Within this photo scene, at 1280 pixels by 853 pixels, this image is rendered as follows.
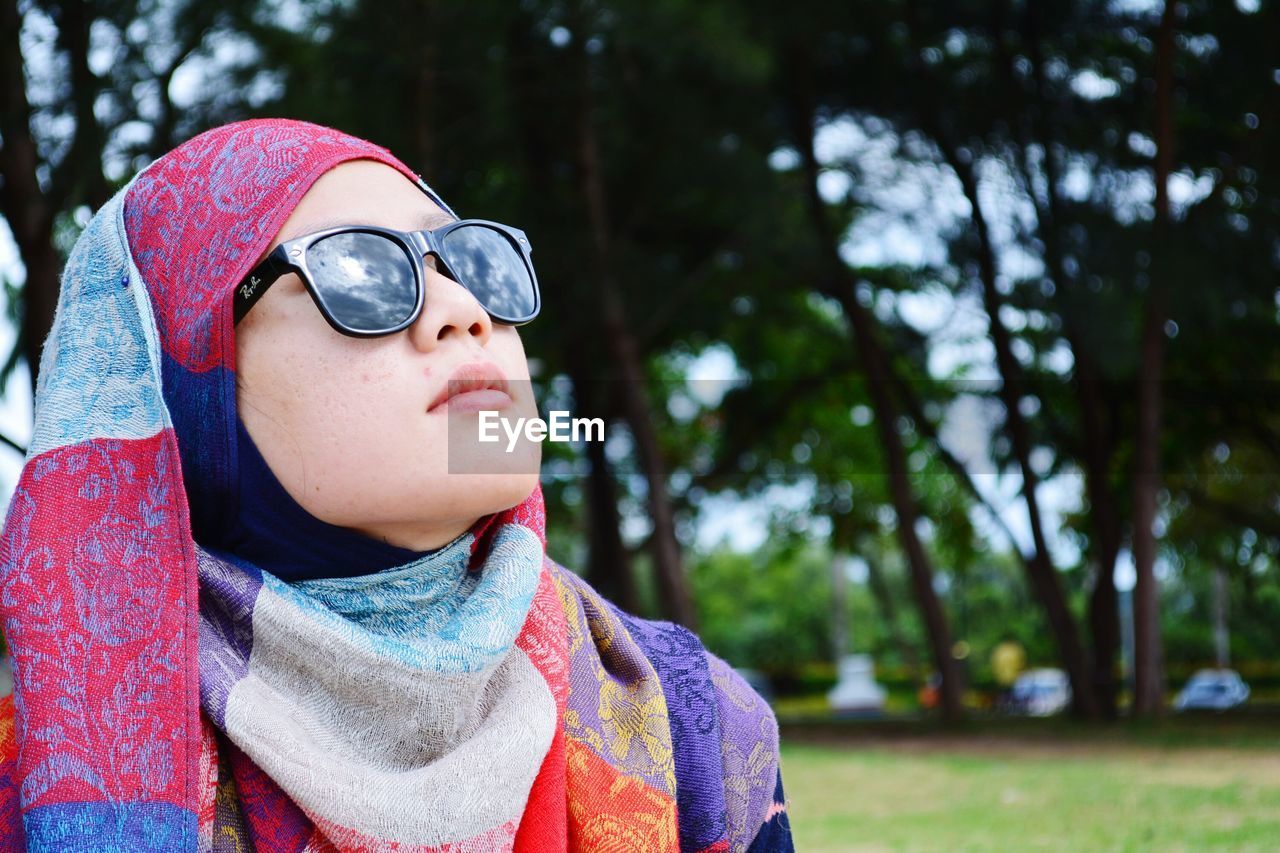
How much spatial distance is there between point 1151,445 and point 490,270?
11.8 meters

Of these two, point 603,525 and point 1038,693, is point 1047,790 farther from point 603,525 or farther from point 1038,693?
point 1038,693

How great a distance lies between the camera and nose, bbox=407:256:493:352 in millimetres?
1353

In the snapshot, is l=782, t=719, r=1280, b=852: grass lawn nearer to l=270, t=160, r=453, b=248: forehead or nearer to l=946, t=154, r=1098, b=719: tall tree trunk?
l=946, t=154, r=1098, b=719: tall tree trunk

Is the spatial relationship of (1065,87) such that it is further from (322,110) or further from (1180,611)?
(1180,611)

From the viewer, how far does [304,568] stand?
4.50 feet

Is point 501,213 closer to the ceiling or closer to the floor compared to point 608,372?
closer to the ceiling

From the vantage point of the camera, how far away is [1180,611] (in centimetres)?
4000

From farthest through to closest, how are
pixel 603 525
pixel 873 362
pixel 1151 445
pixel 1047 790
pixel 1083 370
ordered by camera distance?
pixel 603 525 < pixel 873 362 < pixel 1083 370 < pixel 1151 445 < pixel 1047 790

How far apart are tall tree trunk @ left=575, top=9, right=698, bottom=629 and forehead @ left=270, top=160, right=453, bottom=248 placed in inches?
378

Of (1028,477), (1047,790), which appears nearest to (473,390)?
(1047,790)

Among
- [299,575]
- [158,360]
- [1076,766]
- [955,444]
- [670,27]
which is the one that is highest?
[670,27]

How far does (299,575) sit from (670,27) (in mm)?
7401

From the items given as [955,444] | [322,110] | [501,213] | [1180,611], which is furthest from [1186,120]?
[1180,611]

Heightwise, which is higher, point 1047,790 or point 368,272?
point 368,272
